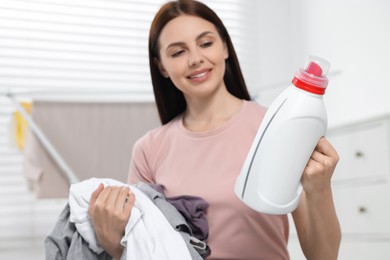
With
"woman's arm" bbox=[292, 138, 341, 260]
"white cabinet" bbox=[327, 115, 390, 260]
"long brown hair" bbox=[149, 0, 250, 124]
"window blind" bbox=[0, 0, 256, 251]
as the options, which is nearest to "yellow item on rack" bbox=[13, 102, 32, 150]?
"window blind" bbox=[0, 0, 256, 251]

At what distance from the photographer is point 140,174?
121cm

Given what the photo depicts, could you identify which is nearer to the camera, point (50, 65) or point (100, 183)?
point (100, 183)

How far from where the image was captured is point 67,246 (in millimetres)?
937

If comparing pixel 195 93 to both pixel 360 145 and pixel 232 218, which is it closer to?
pixel 232 218

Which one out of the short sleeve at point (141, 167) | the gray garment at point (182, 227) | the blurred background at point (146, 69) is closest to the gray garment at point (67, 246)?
the gray garment at point (182, 227)

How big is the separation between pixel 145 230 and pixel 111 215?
2.6 inches

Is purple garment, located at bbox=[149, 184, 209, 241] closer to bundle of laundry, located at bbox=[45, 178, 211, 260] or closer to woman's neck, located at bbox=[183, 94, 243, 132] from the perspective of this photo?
bundle of laundry, located at bbox=[45, 178, 211, 260]

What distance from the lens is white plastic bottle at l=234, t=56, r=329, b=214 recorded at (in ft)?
2.54

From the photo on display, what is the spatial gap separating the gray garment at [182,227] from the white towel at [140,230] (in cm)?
2

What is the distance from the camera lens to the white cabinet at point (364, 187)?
6.33 ft

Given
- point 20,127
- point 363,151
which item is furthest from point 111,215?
point 20,127

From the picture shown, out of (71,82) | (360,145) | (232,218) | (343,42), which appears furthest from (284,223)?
(71,82)

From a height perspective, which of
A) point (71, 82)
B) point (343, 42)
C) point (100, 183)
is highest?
point (100, 183)

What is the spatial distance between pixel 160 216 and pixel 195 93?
311 millimetres
